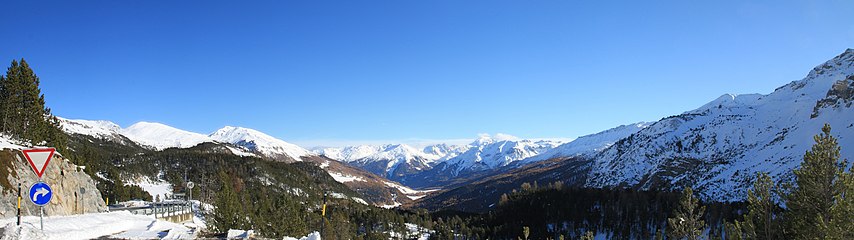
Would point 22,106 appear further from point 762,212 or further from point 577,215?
point 577,215

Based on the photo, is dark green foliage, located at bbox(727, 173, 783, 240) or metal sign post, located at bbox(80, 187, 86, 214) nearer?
dark green foliage, located at bbox(727, 173, 783, 240)

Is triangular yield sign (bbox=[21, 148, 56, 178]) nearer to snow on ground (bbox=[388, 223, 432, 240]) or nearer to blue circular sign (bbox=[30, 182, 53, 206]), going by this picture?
blue circular sign (bbox=[30, 182, 53, 206])

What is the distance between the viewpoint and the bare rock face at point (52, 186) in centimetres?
3112

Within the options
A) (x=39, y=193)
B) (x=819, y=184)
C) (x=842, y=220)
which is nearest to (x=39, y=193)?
(x=39, y=193)

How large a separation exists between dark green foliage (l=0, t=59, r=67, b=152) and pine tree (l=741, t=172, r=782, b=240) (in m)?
75.2

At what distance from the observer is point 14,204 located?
3097cm

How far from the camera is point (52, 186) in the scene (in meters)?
37.6

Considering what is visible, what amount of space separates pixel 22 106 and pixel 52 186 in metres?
37.3

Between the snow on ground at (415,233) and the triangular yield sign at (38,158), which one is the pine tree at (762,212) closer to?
the triangular yield sign at (38,158)

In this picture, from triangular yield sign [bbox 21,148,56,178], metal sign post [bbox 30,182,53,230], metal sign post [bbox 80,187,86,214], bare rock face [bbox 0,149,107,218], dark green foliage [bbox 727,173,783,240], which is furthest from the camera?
metal sign post [bbox 80,187,86,214]

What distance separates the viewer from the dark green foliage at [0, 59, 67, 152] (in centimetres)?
6100

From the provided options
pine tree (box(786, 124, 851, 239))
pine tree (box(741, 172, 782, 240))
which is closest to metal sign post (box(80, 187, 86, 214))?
pine tree (box(741, 172, 782, 240))

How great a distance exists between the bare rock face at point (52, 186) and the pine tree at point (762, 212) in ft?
115

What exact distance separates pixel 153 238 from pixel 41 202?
892cm
